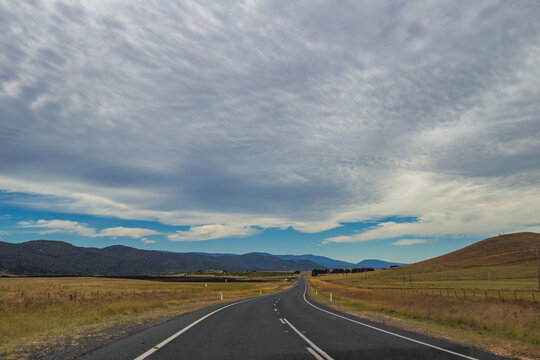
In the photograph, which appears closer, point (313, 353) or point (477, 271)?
point (313, 353)

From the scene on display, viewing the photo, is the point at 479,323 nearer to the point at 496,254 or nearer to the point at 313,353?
the point at 313,353

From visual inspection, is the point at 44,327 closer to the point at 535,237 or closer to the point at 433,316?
the point at 433,316

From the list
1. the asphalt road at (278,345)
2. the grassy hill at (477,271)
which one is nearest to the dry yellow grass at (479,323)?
the asphalt road at (278,345)

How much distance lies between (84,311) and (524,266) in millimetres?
145745

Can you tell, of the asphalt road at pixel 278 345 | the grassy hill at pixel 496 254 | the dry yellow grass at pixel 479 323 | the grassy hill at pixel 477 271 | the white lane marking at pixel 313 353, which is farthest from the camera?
the grassy hill at pixel 496 254

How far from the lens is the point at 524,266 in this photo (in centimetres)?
12550

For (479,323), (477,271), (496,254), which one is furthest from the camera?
(496,254)

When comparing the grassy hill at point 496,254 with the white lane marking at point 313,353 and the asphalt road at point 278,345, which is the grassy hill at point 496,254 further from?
the white lane marking at point 313,353

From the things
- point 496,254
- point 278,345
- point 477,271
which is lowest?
point 278,345

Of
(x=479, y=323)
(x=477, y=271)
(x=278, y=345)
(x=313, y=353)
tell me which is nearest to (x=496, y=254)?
(x=477, y=271)

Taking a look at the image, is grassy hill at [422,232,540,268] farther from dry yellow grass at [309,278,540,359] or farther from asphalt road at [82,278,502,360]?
asphalt road at [82,278,502,360]

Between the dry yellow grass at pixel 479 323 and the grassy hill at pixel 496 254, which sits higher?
the grassy hill at pixel 496 254

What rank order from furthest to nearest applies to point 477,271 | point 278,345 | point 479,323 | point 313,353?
point 477,271 → point 479,323 → point 278,345 → point 313,353

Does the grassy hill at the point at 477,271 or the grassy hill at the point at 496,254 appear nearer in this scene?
the grassy hill at the point at 477,271
